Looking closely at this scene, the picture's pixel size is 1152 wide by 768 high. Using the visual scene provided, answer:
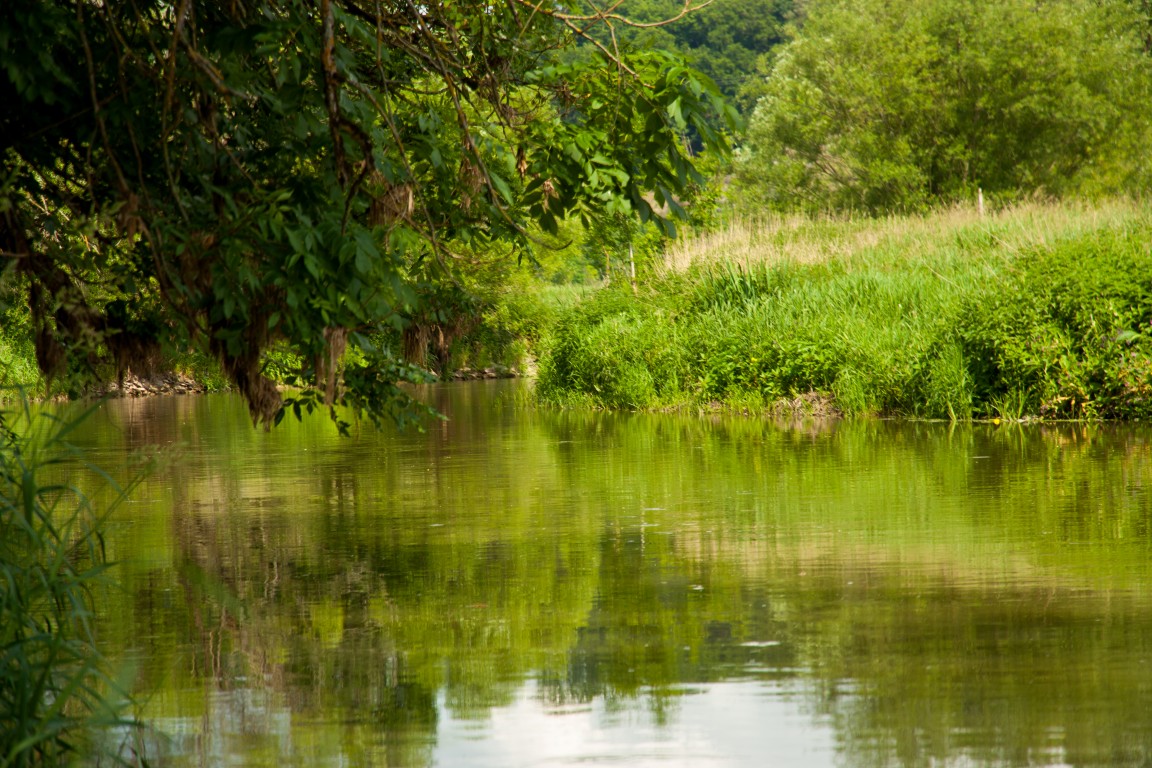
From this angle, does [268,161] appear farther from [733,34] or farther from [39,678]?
[733,34]

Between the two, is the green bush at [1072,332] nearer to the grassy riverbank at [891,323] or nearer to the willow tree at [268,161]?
the grassy riverbank at [891,323]

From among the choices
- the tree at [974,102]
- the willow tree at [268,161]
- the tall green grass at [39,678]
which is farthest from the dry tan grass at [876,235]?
the tall green grass at [39,678]

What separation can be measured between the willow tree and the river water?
870 mm

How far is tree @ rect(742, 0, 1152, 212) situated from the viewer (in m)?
46.2

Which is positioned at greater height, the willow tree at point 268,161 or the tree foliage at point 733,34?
the tree foliage at point 733,34

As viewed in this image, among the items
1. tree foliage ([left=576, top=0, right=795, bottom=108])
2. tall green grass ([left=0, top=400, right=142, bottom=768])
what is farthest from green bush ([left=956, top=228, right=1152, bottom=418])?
tree foliage ([left=576, top=0, right=795, bottom=108])

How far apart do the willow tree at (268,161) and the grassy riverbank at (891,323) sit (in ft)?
34.1

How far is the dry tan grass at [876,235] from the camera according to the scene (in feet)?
78.8

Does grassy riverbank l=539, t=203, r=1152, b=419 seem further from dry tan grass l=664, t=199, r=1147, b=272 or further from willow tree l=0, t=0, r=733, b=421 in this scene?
willow tree l=0, t=0, r=733, b=421

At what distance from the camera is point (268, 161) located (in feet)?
23.8

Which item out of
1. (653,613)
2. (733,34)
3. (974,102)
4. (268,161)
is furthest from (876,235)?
(733,34)

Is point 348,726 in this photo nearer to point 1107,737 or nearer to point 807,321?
point 1107,737

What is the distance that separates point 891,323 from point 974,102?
29164 millimetres

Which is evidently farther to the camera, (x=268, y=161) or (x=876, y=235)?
(x=876, y=235)
